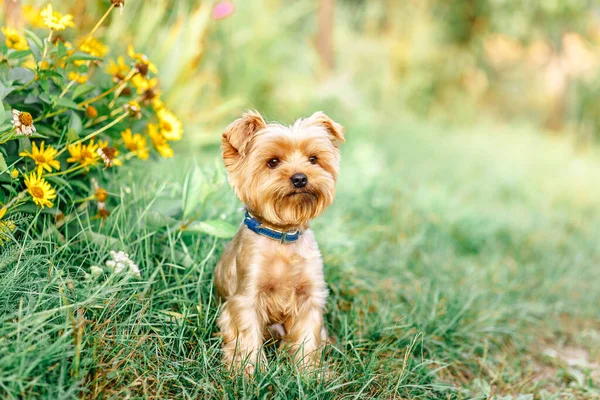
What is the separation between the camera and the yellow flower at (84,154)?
8.56ft

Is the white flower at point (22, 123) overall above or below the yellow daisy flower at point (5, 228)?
above

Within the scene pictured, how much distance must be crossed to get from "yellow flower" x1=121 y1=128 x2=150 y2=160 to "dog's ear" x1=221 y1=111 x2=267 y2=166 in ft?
2.02

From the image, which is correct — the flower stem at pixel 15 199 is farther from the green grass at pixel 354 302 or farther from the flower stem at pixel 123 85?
the flower stem at pixel 123 85

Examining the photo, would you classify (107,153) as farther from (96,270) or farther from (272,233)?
(272,233)

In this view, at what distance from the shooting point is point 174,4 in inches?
209

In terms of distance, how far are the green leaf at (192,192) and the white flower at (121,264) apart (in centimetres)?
43

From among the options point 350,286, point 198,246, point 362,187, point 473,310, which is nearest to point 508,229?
point 362,187

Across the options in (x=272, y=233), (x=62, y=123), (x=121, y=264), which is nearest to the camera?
(x=121, y=264)

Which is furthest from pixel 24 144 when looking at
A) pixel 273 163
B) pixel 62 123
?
pixel 273 163

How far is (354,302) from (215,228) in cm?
92

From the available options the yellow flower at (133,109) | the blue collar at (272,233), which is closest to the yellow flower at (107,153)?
the yellow flower at (133,109)

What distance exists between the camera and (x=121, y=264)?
2408mm

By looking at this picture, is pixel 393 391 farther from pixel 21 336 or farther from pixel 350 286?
pixel 21 336

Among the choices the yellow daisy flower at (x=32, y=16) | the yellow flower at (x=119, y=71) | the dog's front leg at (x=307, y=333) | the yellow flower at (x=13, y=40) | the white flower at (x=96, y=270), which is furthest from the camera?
the yellow daisy flower at (x=32, y=16)
